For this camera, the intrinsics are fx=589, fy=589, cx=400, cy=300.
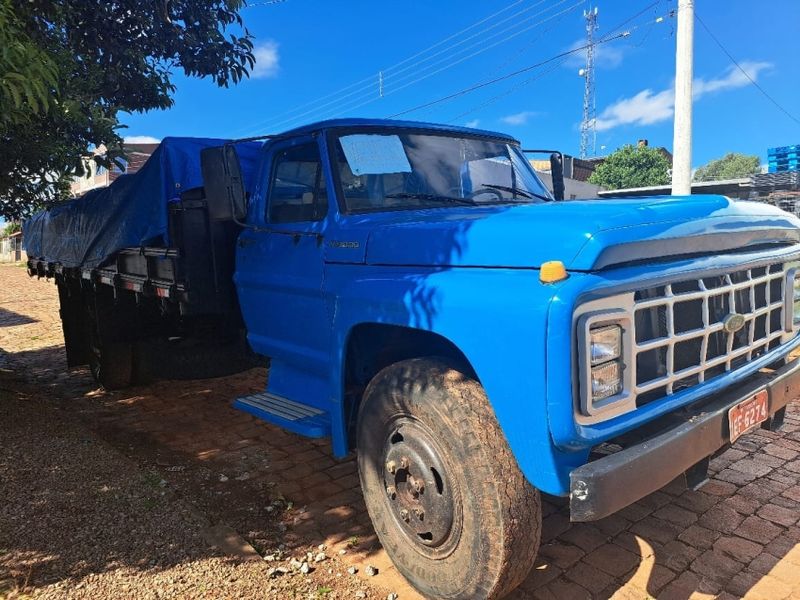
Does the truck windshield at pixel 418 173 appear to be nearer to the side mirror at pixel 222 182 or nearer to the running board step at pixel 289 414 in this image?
the side mirror at pixel 222 182

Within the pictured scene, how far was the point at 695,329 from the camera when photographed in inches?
95.0

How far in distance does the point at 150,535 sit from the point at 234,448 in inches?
54.2

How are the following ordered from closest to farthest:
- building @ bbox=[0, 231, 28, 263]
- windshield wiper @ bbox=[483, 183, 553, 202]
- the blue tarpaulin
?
windshield wiper @ bbox=[483, 183, 553, 202] < the blue tarpaulin < building @ bbox=[0, 231, 28, 263]

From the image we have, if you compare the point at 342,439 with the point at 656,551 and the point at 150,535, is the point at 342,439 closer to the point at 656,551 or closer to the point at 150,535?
the point at 150,535

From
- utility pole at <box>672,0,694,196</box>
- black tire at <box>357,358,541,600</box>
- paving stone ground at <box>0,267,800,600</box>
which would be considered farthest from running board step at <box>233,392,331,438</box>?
utility pole at <box>672,0,694,196</box>

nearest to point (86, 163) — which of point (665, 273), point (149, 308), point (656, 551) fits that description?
point (149, 308)

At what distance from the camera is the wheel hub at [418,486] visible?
2.44 metres

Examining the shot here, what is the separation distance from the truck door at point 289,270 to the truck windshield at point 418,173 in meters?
0.20

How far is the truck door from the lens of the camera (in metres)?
3.38

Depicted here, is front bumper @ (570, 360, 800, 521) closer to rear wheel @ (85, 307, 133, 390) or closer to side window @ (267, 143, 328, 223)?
side window @ (267, 143, 328, 223)

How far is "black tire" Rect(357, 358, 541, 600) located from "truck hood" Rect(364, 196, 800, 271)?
0.51m

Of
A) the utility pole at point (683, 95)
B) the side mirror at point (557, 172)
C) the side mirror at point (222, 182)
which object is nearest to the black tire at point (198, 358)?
the side mirror at point (222, 182)

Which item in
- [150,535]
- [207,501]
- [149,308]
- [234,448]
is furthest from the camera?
[149,308]

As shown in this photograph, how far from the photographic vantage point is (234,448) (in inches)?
178
